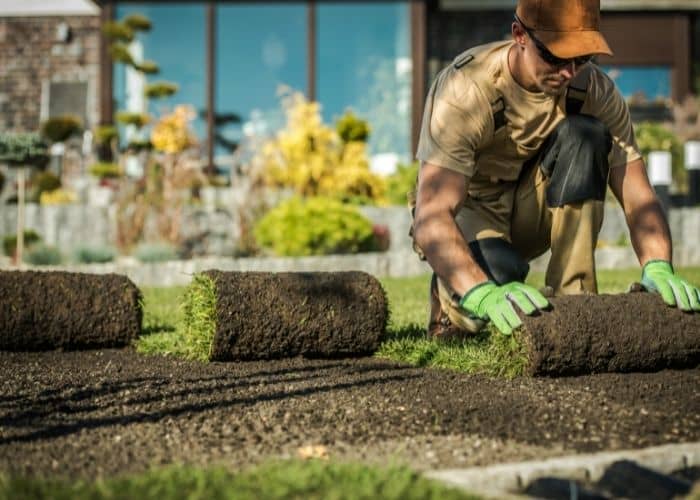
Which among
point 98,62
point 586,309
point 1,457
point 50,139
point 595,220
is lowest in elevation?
point 1,457

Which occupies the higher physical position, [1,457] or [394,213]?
[394,213]

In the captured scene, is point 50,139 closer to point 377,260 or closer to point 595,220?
point 377,260

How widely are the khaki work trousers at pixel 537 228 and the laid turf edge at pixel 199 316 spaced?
1.11m

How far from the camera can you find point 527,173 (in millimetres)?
5410

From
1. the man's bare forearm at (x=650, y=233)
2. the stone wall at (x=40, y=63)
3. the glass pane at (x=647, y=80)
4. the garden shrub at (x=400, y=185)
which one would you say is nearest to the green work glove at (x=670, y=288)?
the man's bare forearm at (x=650, y=233)

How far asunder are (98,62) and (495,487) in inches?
635

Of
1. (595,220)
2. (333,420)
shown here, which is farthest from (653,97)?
(333,420)

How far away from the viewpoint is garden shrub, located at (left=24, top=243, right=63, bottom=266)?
36.3 ft

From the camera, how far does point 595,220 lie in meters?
5.16

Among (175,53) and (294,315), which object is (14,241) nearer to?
(175,53)

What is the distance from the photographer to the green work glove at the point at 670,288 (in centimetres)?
450

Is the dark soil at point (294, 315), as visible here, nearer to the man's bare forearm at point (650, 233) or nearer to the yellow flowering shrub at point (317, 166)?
the man's bare forearm at point (650, 233)

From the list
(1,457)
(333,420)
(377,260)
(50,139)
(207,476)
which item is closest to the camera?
(207,476)

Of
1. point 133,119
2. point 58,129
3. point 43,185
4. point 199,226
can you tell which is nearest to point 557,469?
point 199,226
